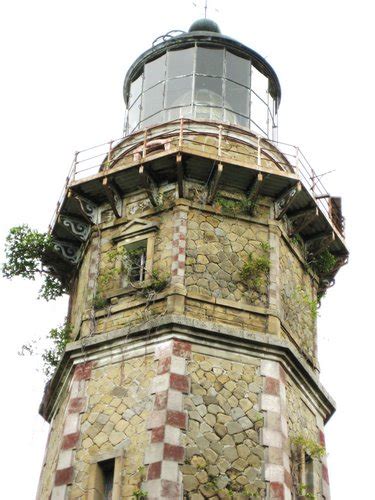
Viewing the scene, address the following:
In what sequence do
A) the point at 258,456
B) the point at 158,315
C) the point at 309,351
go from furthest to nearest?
1. the point at 309,351
2. the point at 158,315
3. the point at 258,456

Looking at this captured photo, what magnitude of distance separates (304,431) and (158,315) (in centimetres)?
377

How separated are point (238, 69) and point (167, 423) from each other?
10.5 meters

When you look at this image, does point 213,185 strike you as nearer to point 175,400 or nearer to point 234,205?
point 234,205

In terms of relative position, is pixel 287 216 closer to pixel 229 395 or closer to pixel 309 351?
pixel 309 351

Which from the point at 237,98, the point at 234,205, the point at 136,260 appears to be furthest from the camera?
the point at 237,98

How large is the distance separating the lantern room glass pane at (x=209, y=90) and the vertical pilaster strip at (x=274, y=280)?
435cm

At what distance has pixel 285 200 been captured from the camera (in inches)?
864

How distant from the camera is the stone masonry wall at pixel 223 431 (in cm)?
1786

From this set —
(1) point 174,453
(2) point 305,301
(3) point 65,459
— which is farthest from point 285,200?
(3) point 65,459

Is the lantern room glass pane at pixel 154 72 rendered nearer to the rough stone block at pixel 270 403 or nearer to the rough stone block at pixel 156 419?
the rough stone block at pixel 270 403

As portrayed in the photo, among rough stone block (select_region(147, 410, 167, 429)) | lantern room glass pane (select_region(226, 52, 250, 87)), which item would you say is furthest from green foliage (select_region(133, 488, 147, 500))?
lantern room glass pane (select_region(226, 52, 250, 87))

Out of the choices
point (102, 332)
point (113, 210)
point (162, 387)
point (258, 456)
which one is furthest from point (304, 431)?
point (113, 210)

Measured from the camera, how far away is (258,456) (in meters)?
18.4

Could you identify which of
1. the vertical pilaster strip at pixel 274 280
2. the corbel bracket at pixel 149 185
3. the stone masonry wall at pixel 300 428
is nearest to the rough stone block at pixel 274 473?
the stone masonry wall at pixel 300 428
